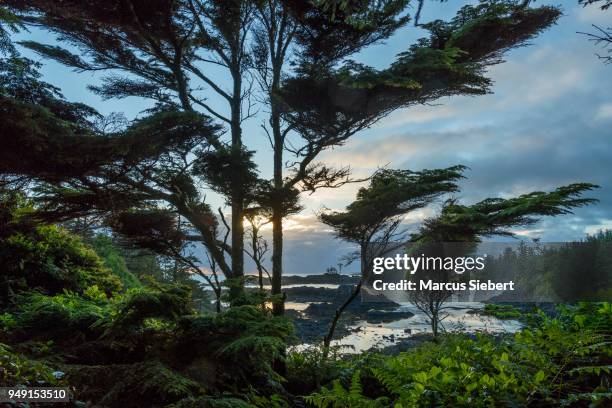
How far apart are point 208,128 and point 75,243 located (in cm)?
432

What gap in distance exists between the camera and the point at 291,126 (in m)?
9.15

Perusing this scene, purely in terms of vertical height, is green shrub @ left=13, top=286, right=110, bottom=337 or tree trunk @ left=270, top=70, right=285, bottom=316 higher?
tree trunk @ left=270, top=70, right=285, bottom=316

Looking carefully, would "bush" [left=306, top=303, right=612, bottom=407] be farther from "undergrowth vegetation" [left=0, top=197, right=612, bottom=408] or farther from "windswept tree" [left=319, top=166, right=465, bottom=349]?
"windswept tree" [left=319, top=166, right=465, bottom=349]

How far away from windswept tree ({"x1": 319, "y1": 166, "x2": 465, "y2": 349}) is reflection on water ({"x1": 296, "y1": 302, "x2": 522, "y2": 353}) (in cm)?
546

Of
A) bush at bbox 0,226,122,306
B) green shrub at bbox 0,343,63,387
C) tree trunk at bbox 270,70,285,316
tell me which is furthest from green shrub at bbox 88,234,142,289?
green shrub at bbox 0,343,63,387

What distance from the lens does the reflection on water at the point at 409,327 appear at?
14.9 meters

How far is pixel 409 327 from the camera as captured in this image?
19.5 meters

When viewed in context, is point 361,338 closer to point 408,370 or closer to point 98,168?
point 98,168

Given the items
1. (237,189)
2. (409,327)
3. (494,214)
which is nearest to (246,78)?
(237,189)

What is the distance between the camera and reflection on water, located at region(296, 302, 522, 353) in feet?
49.0

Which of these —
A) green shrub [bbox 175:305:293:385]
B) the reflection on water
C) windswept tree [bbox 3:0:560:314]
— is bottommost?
the reflection on water

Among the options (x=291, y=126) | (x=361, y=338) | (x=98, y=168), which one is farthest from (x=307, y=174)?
(x=361, y=338)

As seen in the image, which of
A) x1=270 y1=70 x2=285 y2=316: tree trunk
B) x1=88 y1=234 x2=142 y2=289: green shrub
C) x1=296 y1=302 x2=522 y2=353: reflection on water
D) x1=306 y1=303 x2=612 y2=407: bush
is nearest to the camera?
x1=306 y1=303 x2=612 y2=407: bush

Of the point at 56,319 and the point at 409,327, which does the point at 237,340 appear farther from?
the point at 409,327
